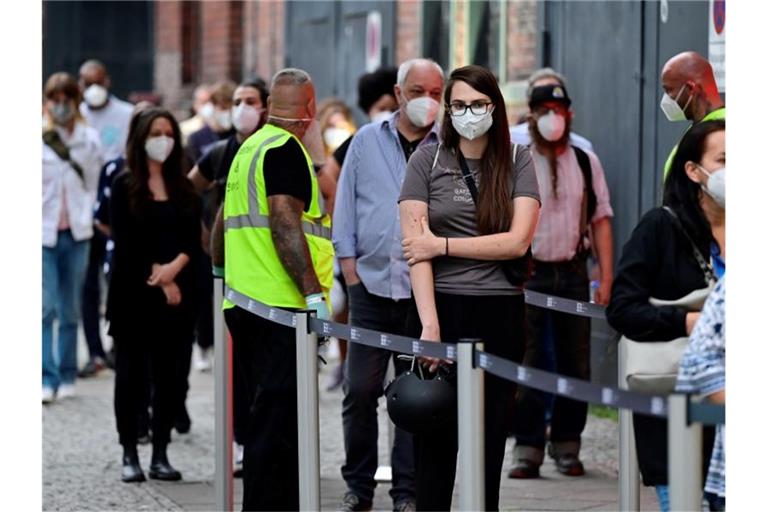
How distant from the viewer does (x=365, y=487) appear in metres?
8.13

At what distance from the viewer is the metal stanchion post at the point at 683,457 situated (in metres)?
4.39

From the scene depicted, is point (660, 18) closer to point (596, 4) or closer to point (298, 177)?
point (596, 4)

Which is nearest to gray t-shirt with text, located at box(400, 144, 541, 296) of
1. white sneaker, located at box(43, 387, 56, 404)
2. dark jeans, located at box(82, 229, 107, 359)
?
white sneaker, located at box(43, 387, 56, 404)

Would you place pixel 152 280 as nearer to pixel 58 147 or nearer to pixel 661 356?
pixel 58 147

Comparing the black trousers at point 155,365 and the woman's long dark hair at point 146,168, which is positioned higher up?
the woman's long dark hair at point 146,168

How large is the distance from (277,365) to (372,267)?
106 centimetres

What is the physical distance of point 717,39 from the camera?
917 cm

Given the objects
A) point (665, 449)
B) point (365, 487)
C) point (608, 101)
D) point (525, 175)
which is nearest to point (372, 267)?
point (365, 487)

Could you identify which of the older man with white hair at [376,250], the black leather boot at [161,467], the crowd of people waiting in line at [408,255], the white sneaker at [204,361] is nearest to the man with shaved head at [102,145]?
the white sneaker at [204,361]

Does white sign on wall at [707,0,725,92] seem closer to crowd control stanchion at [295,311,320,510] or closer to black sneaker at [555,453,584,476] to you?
black sneaker at [555,453,584,476]

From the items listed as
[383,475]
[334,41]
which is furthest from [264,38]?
[383,475]

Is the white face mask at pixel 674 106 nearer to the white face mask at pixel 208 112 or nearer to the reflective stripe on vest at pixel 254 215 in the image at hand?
the reflective stripe on vest at pixel 254 215
